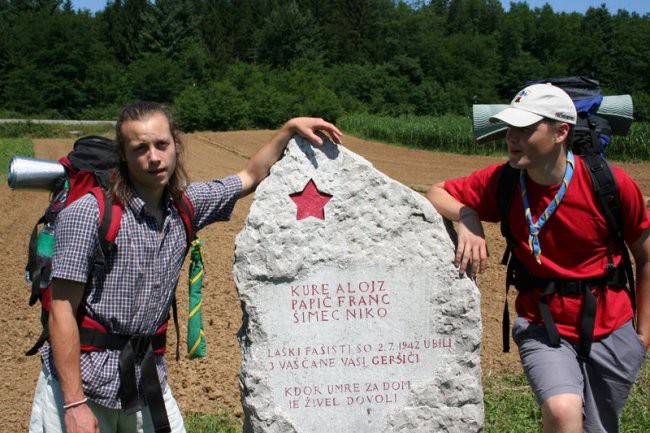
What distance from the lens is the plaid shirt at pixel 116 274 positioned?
325cm

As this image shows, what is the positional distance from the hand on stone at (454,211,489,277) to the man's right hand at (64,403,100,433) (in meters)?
1.88

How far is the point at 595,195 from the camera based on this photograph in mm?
3613

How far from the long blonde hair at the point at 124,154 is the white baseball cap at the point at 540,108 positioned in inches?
56.7

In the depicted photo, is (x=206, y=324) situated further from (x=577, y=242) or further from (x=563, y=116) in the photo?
(x=563, y=116)

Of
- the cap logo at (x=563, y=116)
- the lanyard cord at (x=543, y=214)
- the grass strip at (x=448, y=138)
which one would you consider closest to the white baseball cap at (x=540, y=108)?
the cap logo at (x=563, y=116)

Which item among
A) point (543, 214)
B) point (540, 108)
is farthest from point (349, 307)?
point (540, 108)

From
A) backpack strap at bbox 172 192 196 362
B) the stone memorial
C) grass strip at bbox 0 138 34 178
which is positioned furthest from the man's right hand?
grass strip at bbox 0 138 34 178

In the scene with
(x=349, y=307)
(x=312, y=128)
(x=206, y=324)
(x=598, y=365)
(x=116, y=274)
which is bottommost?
(x=206, y=324)

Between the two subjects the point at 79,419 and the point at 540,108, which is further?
the point at 540,108

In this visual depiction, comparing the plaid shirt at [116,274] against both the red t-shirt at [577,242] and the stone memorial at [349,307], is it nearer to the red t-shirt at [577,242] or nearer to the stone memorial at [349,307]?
the stone memorial at [349,307]

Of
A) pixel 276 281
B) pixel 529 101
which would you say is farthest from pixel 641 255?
pixel 276 281

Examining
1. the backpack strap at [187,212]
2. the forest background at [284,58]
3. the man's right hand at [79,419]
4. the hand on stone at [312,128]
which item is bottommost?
the man's right hand at [79,419]

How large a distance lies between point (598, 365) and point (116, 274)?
2.12m

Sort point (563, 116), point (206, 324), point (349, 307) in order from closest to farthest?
point (563, 116)
point (349, 307)
point (206, 324)
